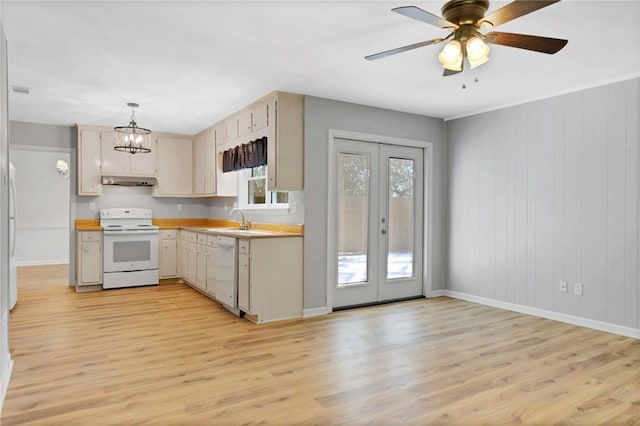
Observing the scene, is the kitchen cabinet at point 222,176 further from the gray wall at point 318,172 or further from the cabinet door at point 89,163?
the cabinet door at point 89,163

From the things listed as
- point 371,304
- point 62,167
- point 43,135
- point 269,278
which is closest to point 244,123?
point 269,278

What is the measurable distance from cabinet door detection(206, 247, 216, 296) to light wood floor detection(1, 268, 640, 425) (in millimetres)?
481

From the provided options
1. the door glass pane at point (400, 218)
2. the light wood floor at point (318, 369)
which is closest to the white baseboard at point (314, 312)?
the light wood floor at point (318, 369)

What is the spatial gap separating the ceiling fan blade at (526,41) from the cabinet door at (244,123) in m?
3.15

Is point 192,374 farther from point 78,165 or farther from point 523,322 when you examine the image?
point 78,165

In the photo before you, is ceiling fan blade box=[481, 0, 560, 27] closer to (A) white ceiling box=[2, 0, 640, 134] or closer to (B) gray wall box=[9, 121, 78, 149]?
(A) white ceiling box=[2, 0, 640, 134]

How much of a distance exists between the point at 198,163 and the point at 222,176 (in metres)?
0.93

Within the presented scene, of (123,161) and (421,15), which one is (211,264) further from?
(421,15)

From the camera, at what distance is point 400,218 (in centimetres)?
542

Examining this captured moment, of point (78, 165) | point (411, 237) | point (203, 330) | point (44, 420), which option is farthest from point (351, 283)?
point (78, 165)

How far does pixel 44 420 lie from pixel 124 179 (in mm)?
4842

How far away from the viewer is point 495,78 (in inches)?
158

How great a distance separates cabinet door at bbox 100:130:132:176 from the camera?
6.36 metres

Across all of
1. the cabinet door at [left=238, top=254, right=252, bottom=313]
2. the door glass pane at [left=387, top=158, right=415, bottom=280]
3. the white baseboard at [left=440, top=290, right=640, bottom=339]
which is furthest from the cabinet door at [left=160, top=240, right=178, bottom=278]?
the white baseboard at [left=440, top=290, right=640, bottom=339]
